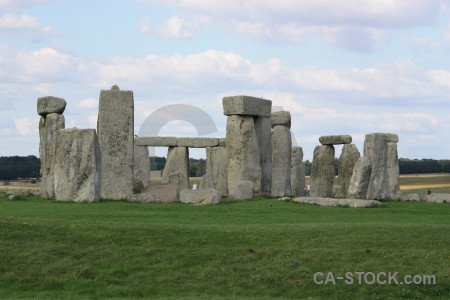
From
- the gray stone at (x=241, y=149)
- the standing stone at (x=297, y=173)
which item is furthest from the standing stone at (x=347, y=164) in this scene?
the gray stone at (x=241, y=149)

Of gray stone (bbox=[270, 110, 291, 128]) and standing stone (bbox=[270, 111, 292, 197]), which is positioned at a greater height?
gray stone (bbox=[270, 110, 291, 128])

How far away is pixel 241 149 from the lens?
29250mm

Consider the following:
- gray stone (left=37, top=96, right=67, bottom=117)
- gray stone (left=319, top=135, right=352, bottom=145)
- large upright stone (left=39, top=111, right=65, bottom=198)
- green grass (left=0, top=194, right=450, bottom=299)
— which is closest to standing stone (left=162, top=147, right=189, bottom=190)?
gray stone (left=319, top=135, right=352, bottom=145)

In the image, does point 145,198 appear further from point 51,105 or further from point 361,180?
point 361,180

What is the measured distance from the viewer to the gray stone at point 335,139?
35.0 m

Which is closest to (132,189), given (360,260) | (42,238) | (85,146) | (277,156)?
(85,146)

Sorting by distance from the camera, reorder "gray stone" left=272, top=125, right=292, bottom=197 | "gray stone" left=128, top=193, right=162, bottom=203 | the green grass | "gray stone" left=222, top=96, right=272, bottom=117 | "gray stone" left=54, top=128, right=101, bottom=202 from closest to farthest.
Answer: the green grass < "gray stone" left=54, top=128, right=101, bottom=202 < "gray stone" left=128, top=193, right=162, bottom=203 < "gray stone" left=222, top=96, right=272, bottom=117 < "gray stone" left=272, top=125, right=292, bottom=197

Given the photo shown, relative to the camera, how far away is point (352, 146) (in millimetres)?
34719

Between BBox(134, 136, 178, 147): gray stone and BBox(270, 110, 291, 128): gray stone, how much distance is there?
9.61 meters

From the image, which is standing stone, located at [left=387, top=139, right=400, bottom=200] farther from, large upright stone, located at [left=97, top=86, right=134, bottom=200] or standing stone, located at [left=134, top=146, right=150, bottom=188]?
Answer: standing stone, located at [left=134, top=146, right=150, bottom=188]

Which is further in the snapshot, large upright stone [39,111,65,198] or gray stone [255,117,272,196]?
gray stone [255,117,272,196]

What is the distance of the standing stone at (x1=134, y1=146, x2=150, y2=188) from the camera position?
40.2 metres

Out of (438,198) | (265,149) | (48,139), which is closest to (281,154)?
(265,149)

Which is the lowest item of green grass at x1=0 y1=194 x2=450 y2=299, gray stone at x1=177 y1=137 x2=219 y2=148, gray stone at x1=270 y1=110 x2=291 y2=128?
green grass at x1=0 y1=194 x2=450 y2=299
